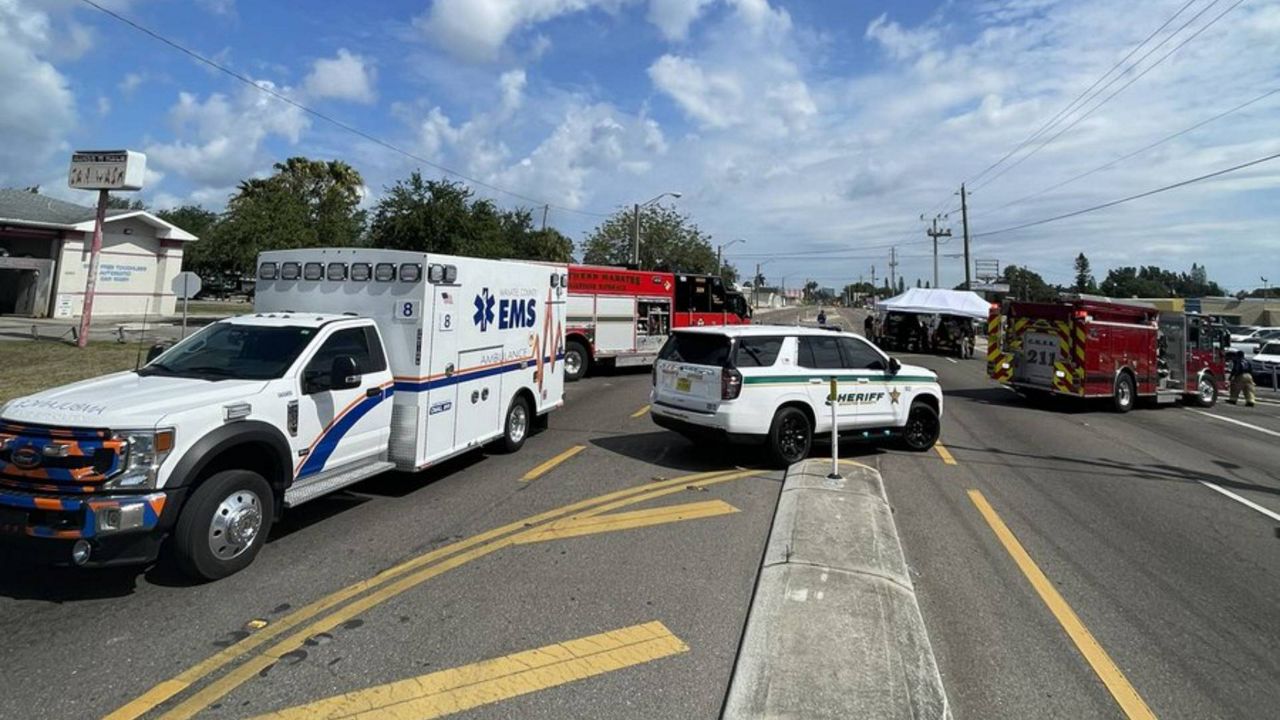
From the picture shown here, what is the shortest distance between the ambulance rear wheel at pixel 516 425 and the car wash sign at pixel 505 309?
109cm

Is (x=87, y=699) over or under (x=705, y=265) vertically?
under

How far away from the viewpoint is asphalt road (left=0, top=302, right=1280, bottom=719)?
3.51 m

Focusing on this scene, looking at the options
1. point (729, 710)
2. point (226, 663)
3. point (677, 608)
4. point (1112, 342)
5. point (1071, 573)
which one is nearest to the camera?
point (729, 710)

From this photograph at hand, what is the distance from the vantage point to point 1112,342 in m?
15.6

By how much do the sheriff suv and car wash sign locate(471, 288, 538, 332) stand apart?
1966 millimetres

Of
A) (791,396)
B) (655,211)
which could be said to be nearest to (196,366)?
(791,396)

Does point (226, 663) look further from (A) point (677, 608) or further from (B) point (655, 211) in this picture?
(B) point (655, 211)

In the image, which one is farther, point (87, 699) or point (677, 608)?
point (677, 608)

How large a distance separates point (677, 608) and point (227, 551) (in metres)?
3.24

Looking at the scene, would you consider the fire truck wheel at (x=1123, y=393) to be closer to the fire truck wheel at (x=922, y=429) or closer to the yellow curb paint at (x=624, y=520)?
the fire truck wheel at (x=922, y=429)

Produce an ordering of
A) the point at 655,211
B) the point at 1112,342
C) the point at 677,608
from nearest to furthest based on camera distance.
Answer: the point at 677,608
the point at 1112,342
the point at 655,211

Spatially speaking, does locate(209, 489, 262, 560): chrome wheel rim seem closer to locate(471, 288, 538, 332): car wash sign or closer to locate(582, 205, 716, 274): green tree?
locate(471, 288, 538, 332): car wash sign

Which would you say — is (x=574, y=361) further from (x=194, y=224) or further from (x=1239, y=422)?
(x=194, y=224)

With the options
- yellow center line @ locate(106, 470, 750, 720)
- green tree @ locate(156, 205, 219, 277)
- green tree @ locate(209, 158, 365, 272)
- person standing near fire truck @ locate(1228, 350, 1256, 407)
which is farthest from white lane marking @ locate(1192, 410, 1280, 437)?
green tree @ locate(156, 205, 219, 277)
